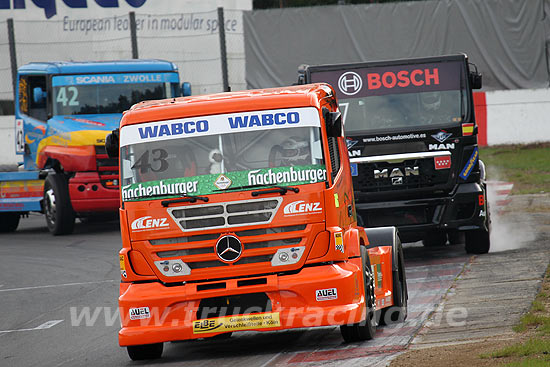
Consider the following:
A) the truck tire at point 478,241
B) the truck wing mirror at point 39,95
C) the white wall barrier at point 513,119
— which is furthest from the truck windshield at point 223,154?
the white wall barrier at point 513,119

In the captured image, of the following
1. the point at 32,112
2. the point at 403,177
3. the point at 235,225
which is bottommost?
the point at 403,177

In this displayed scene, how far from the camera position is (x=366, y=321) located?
8.80m

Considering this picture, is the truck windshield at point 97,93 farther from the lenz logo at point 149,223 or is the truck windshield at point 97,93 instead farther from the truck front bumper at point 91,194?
the lenz logo at point 149,223

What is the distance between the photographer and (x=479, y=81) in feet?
45.5

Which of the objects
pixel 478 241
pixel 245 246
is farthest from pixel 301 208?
pixel 478 241

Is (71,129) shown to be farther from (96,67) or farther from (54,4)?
(54,4)

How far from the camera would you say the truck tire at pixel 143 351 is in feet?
28.8

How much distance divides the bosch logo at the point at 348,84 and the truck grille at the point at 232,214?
5.64m

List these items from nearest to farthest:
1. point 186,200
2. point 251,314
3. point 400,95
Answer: point 251,314, point 186,200, point 400,95

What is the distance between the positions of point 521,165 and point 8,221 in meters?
12.2

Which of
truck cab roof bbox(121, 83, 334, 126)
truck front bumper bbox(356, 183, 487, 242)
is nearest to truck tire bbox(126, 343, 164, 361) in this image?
truck cab roof bbox(121, 83, 334, 126)

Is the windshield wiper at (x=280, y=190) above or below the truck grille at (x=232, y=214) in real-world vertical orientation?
above

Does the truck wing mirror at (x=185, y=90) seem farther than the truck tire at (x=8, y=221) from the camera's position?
No

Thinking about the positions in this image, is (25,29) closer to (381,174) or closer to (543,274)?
(381,174)
